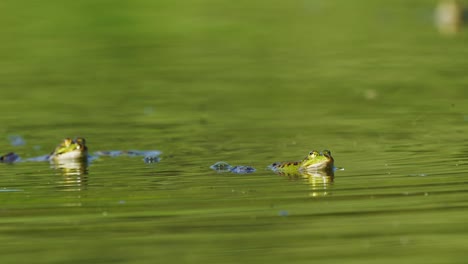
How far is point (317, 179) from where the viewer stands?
39.4 feet

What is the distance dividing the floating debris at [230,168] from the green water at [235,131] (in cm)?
12

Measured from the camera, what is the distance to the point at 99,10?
3294 cm

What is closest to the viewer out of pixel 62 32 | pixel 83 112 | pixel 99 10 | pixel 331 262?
pixel 331 262

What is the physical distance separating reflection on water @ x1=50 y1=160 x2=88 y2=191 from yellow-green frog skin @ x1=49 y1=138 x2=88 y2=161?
69 mm

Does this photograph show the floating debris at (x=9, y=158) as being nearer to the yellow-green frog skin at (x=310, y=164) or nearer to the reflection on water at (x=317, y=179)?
the yellow-green frog skin at (x=310, y=164)

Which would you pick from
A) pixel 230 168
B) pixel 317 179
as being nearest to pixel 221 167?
pixel 230 168

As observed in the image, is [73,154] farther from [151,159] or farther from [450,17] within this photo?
[450,17]

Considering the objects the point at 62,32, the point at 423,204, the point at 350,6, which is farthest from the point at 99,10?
the point at 423,204

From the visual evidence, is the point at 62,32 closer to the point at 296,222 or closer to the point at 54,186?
the point at 54,186

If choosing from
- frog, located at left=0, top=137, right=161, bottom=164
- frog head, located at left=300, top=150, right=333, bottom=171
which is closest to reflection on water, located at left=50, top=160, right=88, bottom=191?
frog, located at left=0, top=137, right=161, bottom=164

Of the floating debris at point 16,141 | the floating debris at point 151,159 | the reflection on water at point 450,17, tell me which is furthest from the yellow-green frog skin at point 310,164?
the reflection on water at point 450,17

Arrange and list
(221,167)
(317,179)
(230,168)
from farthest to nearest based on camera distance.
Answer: (221,167)
(230,168)
(317,179)

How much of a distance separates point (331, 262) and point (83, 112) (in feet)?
33.6

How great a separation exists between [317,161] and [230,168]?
90 cm
